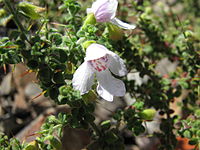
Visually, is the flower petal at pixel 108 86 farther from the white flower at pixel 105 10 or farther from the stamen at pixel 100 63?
the white flower at pixel 105 10

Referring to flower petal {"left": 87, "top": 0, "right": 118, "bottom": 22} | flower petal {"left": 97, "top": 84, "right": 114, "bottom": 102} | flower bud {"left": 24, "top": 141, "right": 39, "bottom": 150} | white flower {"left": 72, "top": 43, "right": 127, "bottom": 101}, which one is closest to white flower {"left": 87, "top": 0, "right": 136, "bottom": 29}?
flower petal {"left": 87, "top": 0, "right": 118, "bottom": 22}

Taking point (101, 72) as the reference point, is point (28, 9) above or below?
above

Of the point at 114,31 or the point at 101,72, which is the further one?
the point at 114,31

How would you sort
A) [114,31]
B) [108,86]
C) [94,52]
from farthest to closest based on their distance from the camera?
[114,31]
[108,86]
[94,52]

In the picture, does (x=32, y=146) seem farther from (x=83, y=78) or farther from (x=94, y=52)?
(x=94, y=52)

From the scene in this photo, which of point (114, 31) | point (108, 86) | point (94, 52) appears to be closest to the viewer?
point (94, 52)

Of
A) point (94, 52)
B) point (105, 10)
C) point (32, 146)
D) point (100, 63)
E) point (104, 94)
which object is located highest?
point (105, 10)

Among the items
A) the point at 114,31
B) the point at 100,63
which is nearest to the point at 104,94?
the point at 100,63

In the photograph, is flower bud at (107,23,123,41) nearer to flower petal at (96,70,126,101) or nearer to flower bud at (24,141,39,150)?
flower petal at (96,70,126,101)
